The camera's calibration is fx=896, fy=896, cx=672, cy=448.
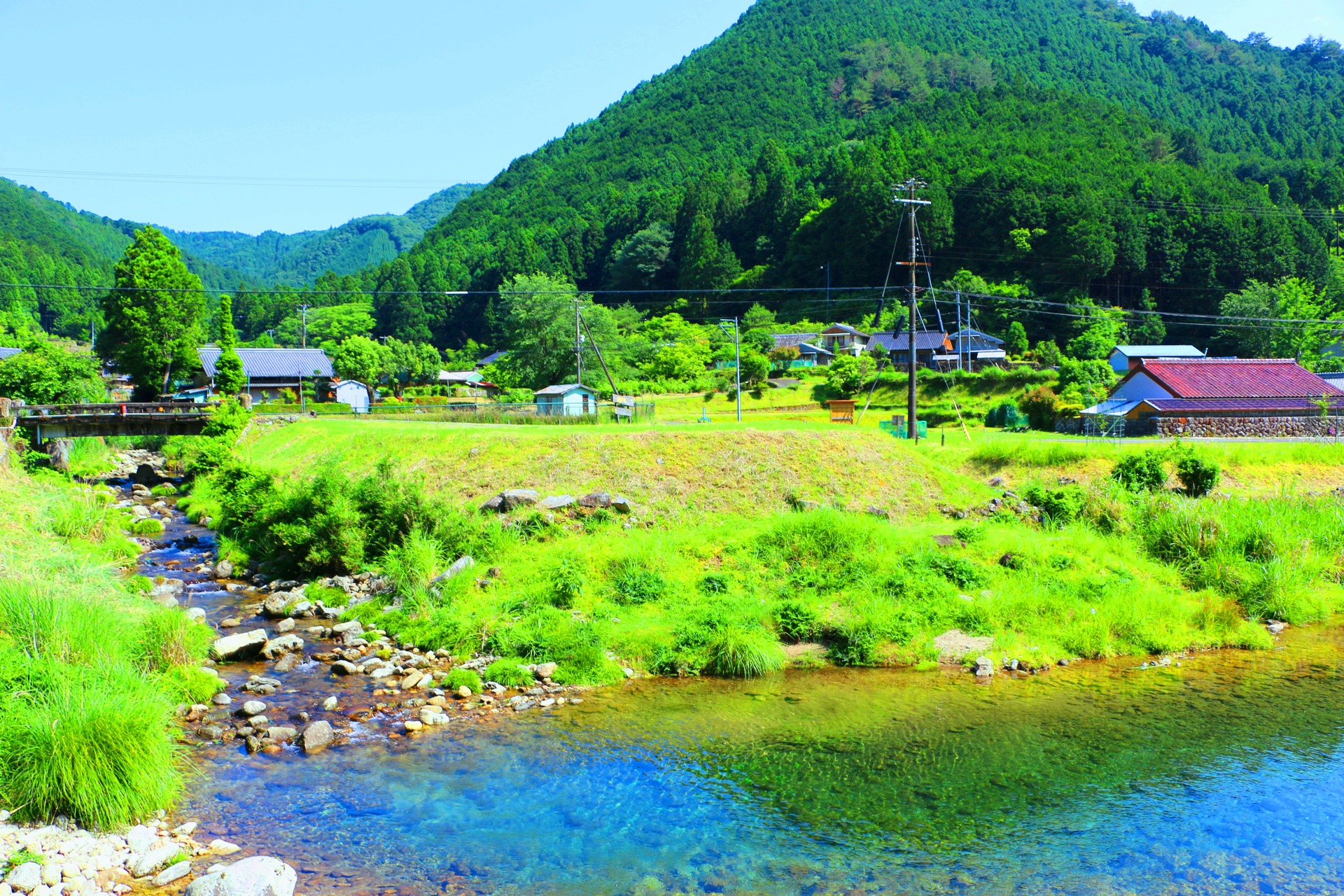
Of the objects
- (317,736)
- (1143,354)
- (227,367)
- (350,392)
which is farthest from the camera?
(350,392)

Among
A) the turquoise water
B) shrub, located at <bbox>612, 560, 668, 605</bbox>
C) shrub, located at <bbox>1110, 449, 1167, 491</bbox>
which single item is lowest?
the turquoise water

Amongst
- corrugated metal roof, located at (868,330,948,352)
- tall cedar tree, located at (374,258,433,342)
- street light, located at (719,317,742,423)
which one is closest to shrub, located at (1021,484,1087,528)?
street light, located at (719,317,742,423)

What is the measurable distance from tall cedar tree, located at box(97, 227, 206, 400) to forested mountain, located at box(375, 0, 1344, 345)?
70863mm

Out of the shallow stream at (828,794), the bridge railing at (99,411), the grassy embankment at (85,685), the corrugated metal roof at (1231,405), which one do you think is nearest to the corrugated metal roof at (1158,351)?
the corrugated metal roof at (1231,405)

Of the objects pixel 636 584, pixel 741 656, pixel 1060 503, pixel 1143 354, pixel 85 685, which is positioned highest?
pixel 1143 354

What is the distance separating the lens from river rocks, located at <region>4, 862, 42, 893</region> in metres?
9.66

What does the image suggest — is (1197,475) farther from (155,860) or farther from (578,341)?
(578,341)

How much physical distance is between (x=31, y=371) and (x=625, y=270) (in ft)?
323

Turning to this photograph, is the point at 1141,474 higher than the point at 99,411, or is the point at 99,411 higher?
the point at 99,411

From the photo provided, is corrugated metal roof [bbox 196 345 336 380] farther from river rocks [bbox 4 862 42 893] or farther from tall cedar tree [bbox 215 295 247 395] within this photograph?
river rocks [bbox 4 862 42 893]

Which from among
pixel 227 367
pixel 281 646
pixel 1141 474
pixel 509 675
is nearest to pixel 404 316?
pixel 227 367

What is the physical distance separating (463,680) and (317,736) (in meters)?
3.17

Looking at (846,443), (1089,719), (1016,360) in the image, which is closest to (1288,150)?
(1016,360)

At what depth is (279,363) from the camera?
85812 mm
